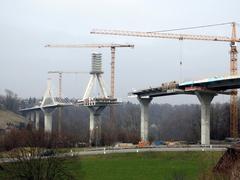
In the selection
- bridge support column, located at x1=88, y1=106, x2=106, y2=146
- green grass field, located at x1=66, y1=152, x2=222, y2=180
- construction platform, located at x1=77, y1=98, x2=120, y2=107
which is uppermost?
construction platform, located at x1=77, y1=98, x2=120, y2=107

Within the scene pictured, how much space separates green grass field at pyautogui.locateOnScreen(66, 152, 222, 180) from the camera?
43.5 meters

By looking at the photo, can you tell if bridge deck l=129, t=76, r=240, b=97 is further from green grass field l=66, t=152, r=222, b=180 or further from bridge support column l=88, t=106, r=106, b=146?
bridge support column l=88, t=106, r=106, b=146

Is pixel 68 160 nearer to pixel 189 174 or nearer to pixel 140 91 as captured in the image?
pixel 189 174

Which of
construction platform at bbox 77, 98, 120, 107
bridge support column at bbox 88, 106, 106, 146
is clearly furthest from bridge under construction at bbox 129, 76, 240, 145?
construction platform at bbox 77, 98, 120, 107

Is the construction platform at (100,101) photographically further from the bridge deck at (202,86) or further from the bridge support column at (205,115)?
the bridge support column at (205,115)

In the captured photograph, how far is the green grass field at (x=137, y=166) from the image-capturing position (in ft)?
143

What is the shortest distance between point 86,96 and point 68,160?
293 feet

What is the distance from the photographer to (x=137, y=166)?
171 feet

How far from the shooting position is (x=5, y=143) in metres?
86.1

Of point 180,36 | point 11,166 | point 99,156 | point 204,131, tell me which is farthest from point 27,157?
point 180,36

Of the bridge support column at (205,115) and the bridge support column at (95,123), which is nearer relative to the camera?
the bridge support column at (205,115)

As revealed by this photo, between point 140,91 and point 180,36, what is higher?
point 180,36

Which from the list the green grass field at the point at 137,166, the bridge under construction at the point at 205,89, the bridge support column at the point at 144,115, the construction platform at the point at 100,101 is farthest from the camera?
the construction platform at the point at 100,101

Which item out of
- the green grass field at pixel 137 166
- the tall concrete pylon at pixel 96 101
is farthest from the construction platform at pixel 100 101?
the green grass field at pixel 137 166
